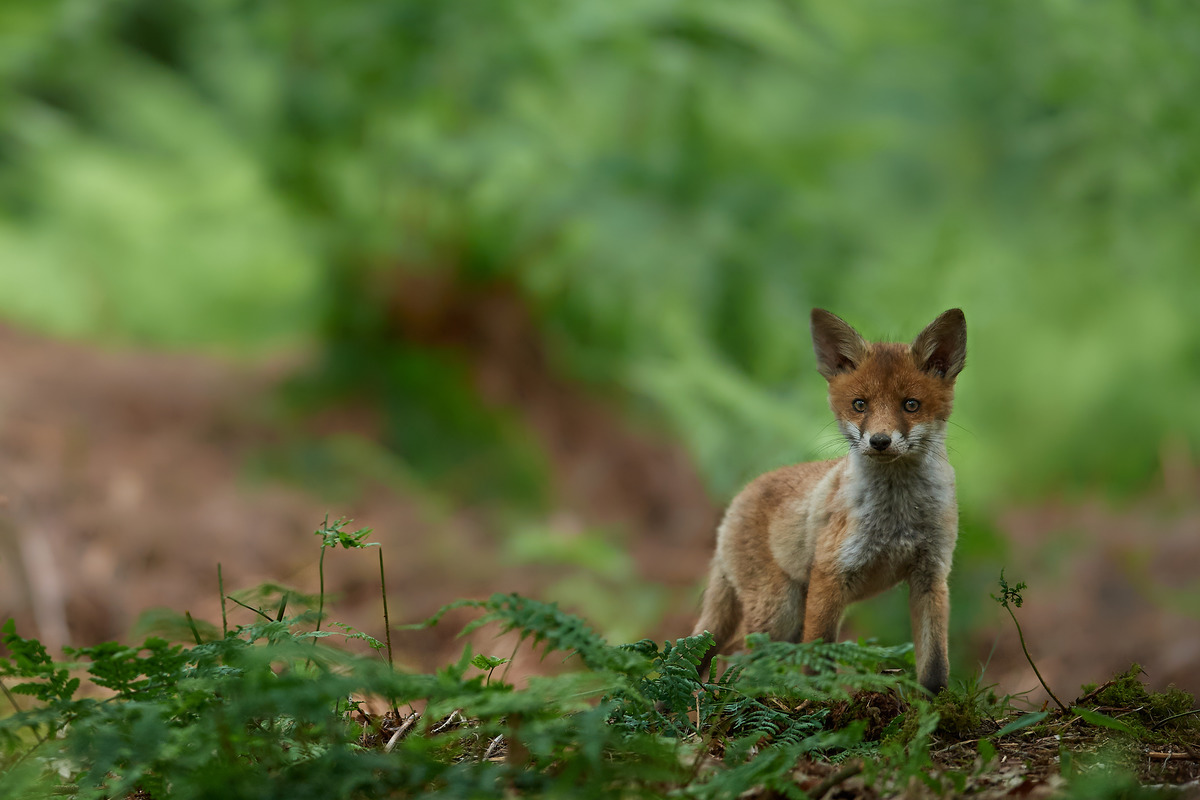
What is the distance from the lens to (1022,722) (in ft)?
8.42

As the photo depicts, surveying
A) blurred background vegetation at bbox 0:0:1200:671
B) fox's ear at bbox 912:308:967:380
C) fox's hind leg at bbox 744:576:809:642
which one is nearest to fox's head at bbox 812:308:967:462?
fox's ear at bbox 912:308:967:380

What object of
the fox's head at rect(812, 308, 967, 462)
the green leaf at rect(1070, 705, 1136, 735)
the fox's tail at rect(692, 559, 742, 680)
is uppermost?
the fox's head at rect(812, 308, 967, 462)

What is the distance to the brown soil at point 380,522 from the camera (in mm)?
5672

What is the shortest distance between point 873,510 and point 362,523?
4.31 metres

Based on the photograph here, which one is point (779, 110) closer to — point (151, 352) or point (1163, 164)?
point (1163, 164)

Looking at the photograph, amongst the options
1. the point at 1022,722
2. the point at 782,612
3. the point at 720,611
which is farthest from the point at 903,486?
the point at 720,611

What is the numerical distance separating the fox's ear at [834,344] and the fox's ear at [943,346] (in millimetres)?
179

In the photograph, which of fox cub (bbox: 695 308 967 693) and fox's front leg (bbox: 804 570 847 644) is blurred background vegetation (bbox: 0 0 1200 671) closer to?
fox cub (bbox: 695 308 967 693)

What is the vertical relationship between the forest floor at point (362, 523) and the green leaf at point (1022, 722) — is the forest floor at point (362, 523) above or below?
above

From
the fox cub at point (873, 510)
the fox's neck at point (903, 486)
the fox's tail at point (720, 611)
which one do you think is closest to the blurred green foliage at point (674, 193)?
the fox's tail at point (720, 611)

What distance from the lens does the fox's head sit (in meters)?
2.82

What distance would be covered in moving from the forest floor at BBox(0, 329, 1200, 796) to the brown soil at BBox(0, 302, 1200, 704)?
0.06ft

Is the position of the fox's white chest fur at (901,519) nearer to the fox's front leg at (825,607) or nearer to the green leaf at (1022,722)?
the fox's front leg at (825,607)

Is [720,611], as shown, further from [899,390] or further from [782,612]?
[899,390]
